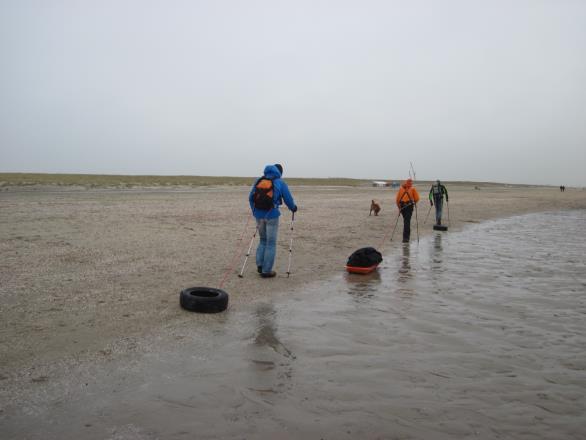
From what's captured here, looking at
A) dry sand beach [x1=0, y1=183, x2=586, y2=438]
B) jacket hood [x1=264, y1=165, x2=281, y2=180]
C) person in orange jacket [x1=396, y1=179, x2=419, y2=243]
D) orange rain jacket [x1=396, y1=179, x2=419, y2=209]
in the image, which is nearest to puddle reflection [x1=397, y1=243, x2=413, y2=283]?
dry sand beach [x1=0, y1=183, x2=586, y2=438]

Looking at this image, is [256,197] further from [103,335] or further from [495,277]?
[495,277]

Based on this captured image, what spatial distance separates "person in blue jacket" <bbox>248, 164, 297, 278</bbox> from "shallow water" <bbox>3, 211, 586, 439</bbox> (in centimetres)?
144

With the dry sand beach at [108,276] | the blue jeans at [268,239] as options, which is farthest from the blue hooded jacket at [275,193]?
the dry sand beach at [108,276]

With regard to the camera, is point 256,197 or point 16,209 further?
point 16,209

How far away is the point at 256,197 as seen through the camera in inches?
386

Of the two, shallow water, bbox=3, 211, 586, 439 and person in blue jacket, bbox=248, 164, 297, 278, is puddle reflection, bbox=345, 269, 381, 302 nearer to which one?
shallow water, bbox=3, 211, 586, 439

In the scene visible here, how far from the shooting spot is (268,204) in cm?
973

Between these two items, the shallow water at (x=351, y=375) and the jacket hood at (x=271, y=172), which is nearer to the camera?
the shallow water at (x=351, y=375)

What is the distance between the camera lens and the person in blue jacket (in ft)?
31.9

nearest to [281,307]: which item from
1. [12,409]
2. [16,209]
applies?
[12,409]

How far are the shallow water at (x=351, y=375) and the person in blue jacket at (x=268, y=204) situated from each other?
144 cm

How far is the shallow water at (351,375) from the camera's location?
3.97 meters

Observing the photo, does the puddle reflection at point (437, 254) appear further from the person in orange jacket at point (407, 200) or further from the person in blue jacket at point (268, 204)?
the person in blue jacket at point (268, 204)

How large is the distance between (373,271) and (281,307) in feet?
13.0
